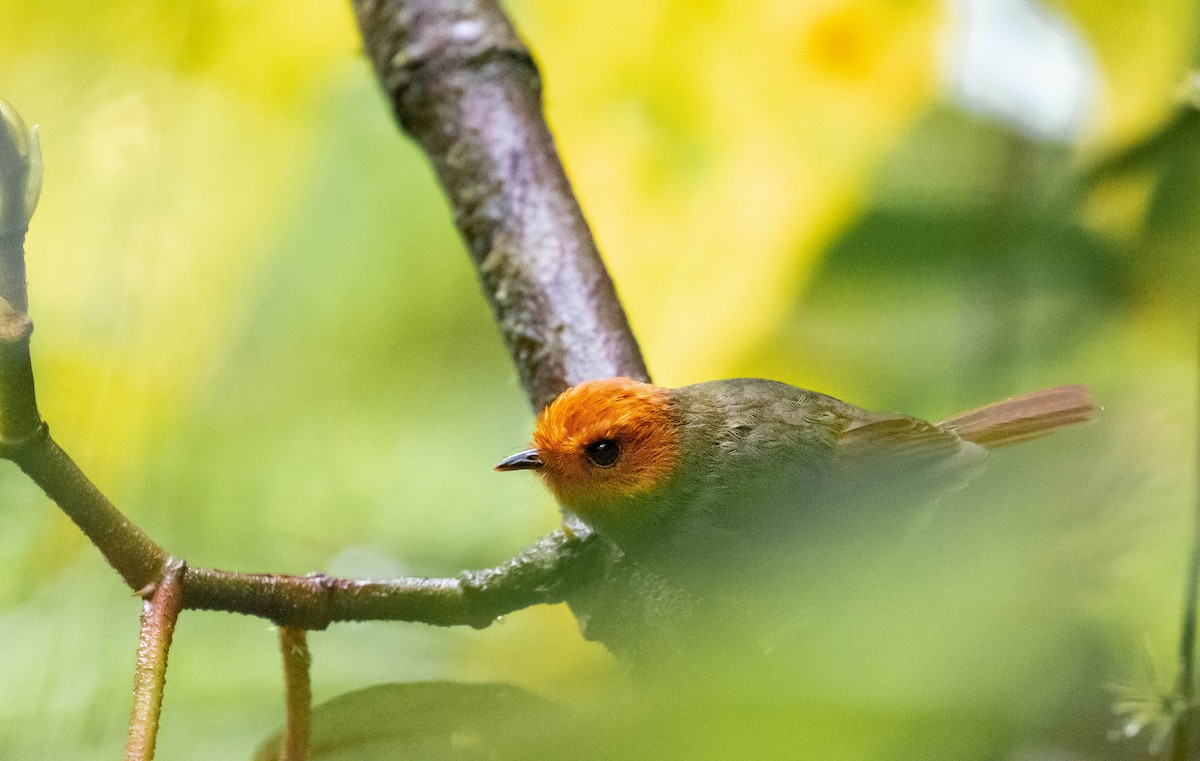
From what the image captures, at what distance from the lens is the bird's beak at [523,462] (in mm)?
975

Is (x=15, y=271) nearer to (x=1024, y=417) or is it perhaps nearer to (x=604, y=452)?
(x=604, y=452)

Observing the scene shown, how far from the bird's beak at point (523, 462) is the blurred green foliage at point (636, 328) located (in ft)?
0.49

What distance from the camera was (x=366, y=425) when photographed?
1.27 metres

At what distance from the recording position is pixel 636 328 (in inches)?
62.3

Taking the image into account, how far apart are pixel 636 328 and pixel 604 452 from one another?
0.61 meters

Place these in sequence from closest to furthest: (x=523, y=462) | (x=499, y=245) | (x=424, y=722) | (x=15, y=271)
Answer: (x=15, y=271) < (x=424, y=722) < (x=523, y=462) < (x=499, y=245)

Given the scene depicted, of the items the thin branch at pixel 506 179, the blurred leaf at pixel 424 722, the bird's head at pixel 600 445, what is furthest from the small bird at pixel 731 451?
the blurred leaf at pixel 424 722

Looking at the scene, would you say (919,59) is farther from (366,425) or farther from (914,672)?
(914,672)

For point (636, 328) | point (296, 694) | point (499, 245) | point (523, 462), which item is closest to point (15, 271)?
point (296, 694)

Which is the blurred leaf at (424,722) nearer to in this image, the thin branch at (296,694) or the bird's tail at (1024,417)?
the thin branch at (296,694)

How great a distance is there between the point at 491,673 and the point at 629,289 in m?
0.90

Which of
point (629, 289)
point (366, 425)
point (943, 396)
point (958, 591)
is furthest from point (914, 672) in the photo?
point (629, 289)

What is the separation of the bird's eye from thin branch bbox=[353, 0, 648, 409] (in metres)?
0.12

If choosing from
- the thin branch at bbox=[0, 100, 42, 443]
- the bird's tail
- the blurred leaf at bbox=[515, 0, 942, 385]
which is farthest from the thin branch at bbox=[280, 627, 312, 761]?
the blurred leaf at bbox=[515, 0, 942, 385]
